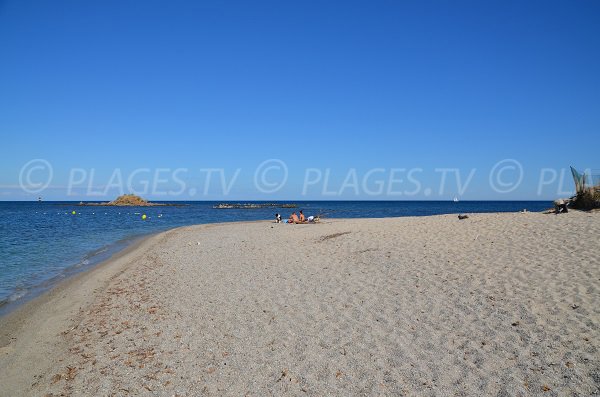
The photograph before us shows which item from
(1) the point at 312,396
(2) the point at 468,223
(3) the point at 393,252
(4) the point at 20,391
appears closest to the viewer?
(1) the point at 312,396

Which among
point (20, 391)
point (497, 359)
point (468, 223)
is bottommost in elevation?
point (20, 391)

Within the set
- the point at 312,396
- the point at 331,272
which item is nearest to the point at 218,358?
the point at 312,396

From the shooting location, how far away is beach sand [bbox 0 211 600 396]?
16.4 ft

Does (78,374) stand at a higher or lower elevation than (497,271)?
lower

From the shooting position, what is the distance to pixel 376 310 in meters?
7.41

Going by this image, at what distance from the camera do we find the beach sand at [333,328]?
197 inches

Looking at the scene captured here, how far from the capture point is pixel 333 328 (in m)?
6.64

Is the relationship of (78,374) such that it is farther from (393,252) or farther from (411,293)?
(393,252)

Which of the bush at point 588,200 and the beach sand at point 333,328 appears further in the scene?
the bush at point 588,200

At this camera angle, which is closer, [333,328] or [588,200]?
[333,328]

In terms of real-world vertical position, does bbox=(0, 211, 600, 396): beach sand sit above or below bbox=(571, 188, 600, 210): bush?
below

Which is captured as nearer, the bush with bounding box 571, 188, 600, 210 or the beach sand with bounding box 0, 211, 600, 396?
the beach sand with bounding box 0, 211, 600, 396

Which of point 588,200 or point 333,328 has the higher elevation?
point 588,200

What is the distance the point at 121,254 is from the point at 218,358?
14.2 m
